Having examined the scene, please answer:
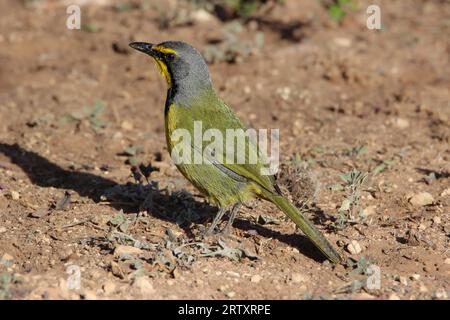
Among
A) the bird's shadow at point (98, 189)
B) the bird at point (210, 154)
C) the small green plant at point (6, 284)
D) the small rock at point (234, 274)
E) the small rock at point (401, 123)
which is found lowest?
the bird's shadow at point (98, 189)

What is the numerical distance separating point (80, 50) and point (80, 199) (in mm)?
4053

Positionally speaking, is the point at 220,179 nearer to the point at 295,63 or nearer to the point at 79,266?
the point at 79,266

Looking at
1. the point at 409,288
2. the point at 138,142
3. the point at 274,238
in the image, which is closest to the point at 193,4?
the point at 138,142

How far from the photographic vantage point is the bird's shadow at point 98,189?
5.81m

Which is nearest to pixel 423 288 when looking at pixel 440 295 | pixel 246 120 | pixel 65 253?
pixel 440 295

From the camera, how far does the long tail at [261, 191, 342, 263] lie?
17.4 ft

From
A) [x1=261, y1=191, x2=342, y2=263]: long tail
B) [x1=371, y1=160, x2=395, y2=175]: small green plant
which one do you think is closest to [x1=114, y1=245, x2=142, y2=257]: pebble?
[x1=261, y1=191, x2=342, y2=263]: long tail

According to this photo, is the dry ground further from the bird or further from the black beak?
the black beak

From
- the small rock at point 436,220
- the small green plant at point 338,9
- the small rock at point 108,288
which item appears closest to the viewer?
the small rock at point 108,288

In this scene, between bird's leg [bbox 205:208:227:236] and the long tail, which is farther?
bird's leg [bbox 205:208:227:236]

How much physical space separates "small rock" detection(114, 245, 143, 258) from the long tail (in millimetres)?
1134

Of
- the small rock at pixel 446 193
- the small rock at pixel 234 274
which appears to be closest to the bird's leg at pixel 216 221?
the small rock at pixel 234 274

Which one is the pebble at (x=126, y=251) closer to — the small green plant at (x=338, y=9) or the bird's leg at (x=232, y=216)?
the bird's leg at (x=232, y=216)

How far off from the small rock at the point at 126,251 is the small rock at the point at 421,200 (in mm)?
2516
